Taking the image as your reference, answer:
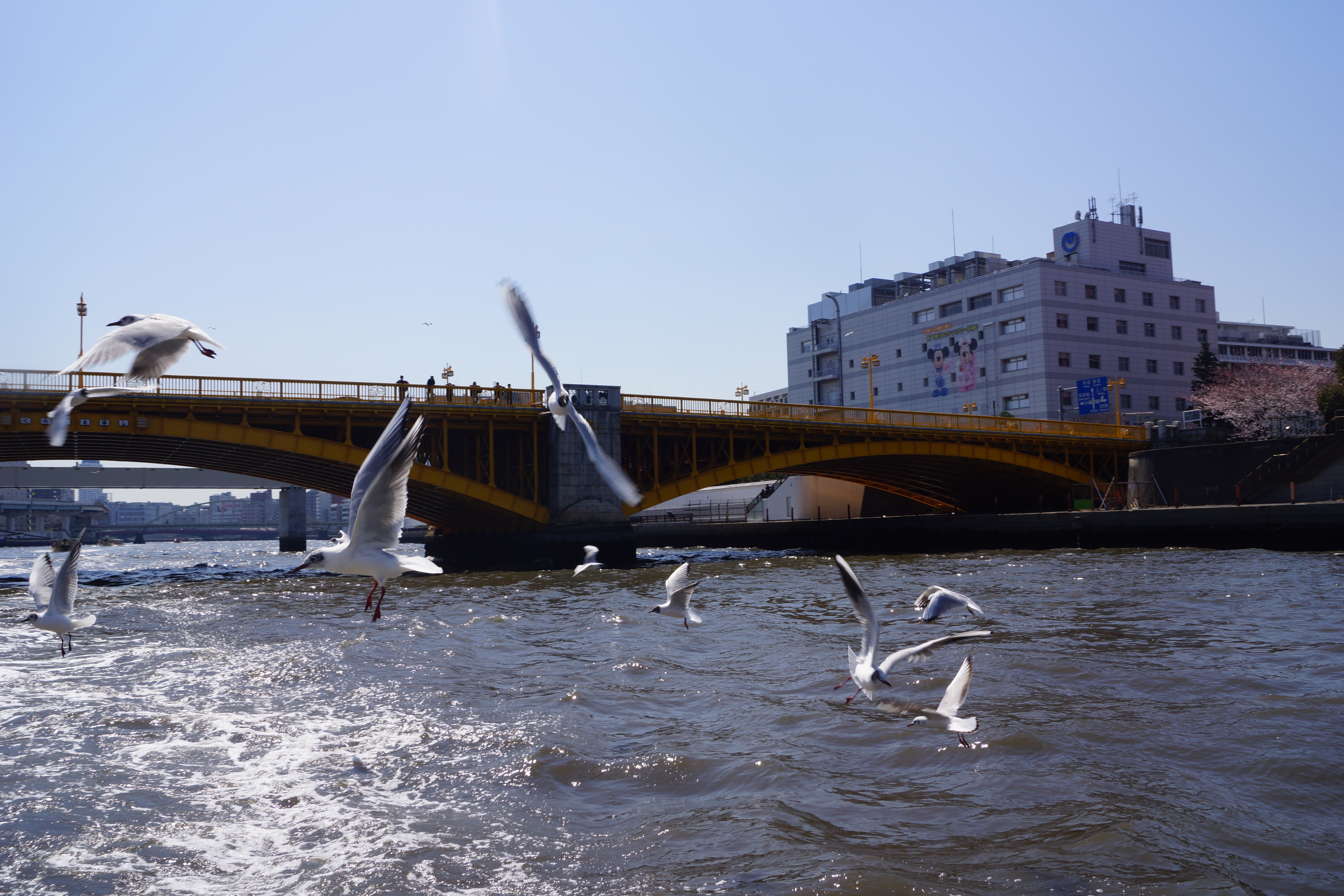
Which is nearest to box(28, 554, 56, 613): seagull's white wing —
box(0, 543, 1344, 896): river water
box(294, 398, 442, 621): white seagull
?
box(0, 543, 1344, 896): river water

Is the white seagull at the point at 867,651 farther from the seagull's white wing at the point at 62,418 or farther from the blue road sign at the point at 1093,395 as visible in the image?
the blue road sign at the point at 1093,395

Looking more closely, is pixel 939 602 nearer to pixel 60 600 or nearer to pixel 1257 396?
pixel 60 600

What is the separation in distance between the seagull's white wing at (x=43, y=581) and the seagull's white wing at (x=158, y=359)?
14.1ft

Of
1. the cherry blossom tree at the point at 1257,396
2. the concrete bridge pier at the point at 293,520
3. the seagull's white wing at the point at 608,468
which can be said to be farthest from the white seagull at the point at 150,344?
the concrete bridge pier at the point at 293,520

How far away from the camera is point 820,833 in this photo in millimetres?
7301

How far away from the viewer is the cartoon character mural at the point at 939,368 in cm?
9100

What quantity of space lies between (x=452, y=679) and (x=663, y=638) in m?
4.86

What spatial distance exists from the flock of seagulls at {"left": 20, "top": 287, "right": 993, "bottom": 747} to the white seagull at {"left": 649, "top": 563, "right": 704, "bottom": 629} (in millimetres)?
3054

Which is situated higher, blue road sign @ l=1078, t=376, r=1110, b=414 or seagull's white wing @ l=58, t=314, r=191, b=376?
blue road sign @ l=1078, t=376, r=1110, b=414

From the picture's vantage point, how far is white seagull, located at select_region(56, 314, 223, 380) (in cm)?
922

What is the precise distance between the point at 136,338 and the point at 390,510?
10.8ft

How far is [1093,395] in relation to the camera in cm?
7388

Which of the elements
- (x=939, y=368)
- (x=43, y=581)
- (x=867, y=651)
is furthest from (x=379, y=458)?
(x=939, y=368)

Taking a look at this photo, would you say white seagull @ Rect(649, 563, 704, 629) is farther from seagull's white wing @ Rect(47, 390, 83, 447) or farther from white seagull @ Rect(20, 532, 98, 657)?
seagull's white wing @ Rect(47, 390, 83, 447)
